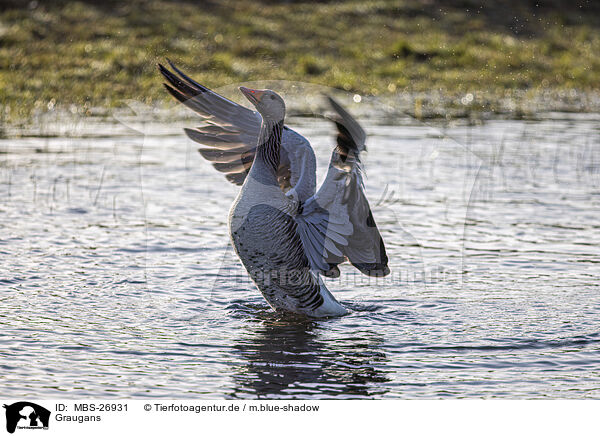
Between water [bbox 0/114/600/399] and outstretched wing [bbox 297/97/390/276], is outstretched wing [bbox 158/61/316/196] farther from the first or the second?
water [bbox 0/114/600/399]

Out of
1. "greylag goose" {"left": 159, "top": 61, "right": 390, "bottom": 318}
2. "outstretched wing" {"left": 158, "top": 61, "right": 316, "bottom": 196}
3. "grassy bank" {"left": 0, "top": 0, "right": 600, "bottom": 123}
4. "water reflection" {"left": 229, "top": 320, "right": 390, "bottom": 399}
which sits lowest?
"water reflection" {"left": 229, "top": 320, "right": 390, "bottom": 399}

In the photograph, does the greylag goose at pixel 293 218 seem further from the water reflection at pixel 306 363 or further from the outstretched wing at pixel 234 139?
the water reflection at pixel 306 363

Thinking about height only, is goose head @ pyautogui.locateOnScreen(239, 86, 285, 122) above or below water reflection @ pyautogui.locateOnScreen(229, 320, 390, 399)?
above

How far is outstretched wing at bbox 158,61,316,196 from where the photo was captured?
7332mm

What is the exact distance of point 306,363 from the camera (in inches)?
246

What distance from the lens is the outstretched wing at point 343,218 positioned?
6113 millimetres

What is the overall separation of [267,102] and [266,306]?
185cm

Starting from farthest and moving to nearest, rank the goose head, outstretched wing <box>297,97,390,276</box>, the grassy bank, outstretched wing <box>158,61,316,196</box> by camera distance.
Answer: the grassy bank
outstretched wing <box>158,61,316,196</box>
the goose head
outstretched wing <box>297,97,390,276</box>

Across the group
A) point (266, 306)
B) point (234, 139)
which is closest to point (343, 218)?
point (266, 306)

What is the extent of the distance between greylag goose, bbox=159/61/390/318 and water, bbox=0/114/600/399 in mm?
374
